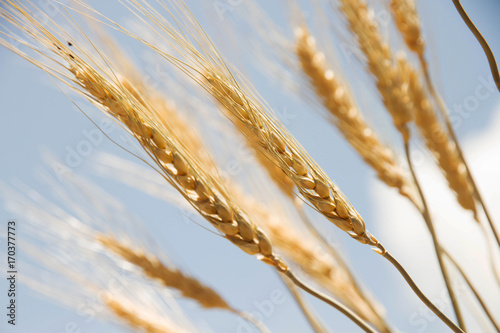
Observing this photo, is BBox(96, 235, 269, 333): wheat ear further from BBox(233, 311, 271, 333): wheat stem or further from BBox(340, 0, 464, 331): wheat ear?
BBox(340, 0, 464, 331): wheat ear

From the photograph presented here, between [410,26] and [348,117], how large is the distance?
293 mm

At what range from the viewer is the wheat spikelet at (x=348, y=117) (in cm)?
92

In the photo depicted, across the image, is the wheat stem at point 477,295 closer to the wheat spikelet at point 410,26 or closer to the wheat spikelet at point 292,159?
the wheat spikelet at point 292,159

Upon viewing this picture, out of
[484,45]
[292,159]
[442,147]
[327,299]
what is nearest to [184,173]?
[292,159]

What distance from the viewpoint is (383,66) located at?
938 millimetres

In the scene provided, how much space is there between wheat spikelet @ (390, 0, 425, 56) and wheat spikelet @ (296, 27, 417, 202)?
0.67ft

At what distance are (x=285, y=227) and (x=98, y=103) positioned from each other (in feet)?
2.11

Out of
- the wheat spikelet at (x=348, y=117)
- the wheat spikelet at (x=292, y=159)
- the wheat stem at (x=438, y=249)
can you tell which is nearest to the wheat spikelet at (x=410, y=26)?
the wheat spikelet at (x=348, y=117)

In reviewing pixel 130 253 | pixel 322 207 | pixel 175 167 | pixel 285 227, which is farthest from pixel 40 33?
pixel 285 227

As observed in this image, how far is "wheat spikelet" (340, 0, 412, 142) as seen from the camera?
0.91 meters

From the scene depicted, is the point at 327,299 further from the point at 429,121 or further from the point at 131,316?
the point at 131,316

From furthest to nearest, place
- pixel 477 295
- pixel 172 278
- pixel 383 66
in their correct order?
pixel 172 278
pixel 383 66
pixel 477 295

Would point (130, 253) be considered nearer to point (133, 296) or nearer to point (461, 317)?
point (133, 296)

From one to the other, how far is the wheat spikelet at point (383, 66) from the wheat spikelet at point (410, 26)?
8 centimetres
